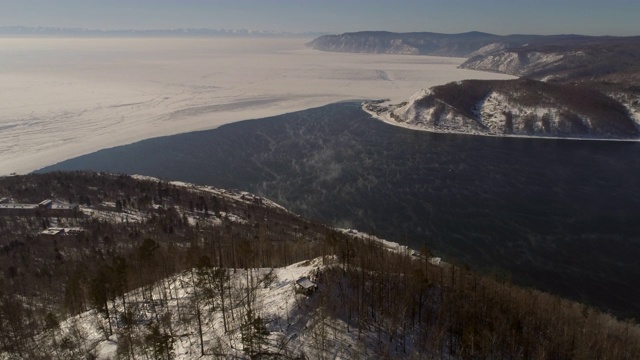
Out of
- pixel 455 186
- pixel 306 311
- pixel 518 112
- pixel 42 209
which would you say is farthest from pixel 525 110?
pixel 42 209

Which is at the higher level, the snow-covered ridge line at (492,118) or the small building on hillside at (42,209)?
the snow-covered ridge line at (492,118)

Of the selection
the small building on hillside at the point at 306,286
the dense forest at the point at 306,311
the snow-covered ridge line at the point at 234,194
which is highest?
the small building on hillside at the point at 306,286

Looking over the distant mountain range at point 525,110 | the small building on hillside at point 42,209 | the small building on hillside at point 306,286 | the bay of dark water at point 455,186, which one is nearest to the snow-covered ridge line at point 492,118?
the distant mountain range at point 525,110

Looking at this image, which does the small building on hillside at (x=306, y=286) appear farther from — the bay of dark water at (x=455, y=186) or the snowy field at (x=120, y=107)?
the snowy field at (x=120, y=107)

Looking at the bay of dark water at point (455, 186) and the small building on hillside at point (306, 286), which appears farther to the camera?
the bay of dark water at point (455, 186)

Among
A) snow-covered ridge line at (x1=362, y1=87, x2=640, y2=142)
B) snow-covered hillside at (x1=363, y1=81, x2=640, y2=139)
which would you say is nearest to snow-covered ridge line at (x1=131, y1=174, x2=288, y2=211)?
snow-covered ridge line at (x1=362, y1=87, x2=640, y2=142)

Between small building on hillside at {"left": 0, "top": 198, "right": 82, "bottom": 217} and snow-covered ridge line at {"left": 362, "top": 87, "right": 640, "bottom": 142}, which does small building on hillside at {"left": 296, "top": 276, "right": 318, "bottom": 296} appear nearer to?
small building on hillside at {"left": 0, "top": 198, "right": 82, "bottom": 217}
